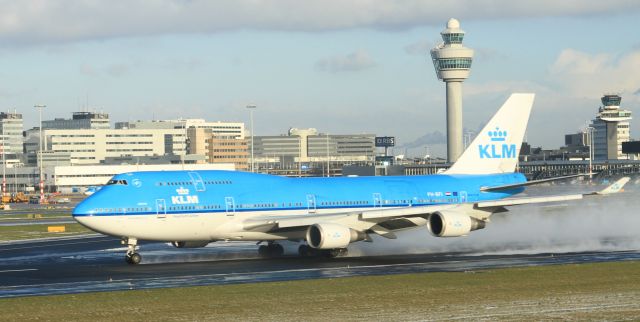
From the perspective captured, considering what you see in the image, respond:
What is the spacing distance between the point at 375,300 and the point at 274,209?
18.7 m

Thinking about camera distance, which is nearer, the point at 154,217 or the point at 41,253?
the point at 154,217

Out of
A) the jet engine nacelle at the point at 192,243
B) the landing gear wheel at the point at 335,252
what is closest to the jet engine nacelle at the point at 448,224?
the landing gear wheel at the point at 335,252

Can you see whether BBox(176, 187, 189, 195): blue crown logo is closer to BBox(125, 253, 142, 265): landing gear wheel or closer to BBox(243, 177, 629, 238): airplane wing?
BBox(243, 177, 629, 238): airplane wing

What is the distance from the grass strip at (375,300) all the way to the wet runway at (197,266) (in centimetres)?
304

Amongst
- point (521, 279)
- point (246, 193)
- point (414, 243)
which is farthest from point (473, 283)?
point (414, 243)

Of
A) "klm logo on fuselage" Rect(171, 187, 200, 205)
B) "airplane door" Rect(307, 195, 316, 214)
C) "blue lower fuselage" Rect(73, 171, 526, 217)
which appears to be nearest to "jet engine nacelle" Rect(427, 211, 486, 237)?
"blue lower fuselage" Rect(73, 171, 526, 217)

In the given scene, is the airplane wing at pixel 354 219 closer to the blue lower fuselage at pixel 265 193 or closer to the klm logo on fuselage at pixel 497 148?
the blue lower fuselage at pixel 265 193

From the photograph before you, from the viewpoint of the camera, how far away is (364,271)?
44250 mm

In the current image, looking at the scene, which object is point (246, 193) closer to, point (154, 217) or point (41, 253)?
point (154, 217)

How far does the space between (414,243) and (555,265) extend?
560 inches

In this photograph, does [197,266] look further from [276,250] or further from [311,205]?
[311,205]

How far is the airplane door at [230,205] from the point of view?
165 ft

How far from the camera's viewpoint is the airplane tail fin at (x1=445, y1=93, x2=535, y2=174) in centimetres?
5947

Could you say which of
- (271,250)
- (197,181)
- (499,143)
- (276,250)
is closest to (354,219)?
(276,250)
